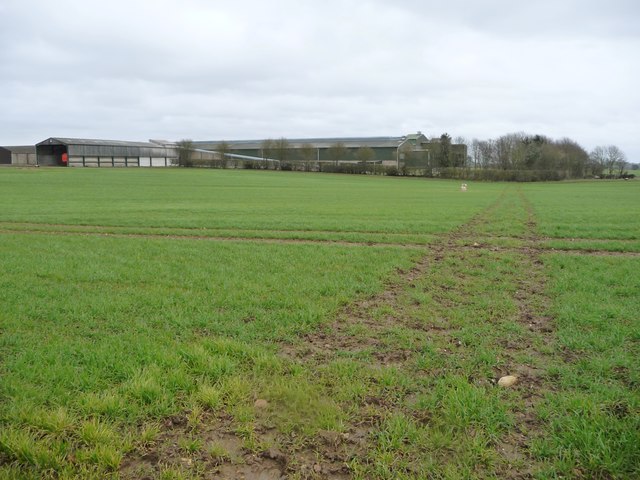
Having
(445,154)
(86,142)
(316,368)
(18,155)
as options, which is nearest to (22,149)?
(18,155)

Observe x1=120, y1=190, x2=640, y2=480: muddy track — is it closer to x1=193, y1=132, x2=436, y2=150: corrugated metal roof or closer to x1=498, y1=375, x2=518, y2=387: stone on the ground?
x1=498, y1=375, x2=518, y2=387: stone on the ground

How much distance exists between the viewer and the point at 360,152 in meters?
104

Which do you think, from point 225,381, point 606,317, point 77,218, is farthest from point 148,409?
point 77,218

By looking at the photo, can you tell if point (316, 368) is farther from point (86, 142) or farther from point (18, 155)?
point (18, 155)

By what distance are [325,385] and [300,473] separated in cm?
121

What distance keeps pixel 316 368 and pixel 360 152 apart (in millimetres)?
101792

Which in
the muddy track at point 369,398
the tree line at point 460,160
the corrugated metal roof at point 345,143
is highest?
the corrugated metal roof at point 345,143

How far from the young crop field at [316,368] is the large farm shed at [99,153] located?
105 metres

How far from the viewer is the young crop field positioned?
341 centimetres

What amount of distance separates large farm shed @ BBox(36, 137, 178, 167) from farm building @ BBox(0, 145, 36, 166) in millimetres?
13501

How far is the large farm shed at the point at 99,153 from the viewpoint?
10181 centimetres

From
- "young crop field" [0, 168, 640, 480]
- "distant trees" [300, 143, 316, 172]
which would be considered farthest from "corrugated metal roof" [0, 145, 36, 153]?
"young crop field" [0, 168, 640, 480]

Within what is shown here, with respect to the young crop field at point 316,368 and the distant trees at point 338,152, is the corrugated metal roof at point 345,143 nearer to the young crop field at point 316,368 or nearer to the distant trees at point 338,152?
the distant trees at point 338,152

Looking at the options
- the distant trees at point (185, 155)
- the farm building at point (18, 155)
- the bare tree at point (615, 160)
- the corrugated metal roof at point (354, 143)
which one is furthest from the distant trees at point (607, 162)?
the farm building at point (18, 155)
